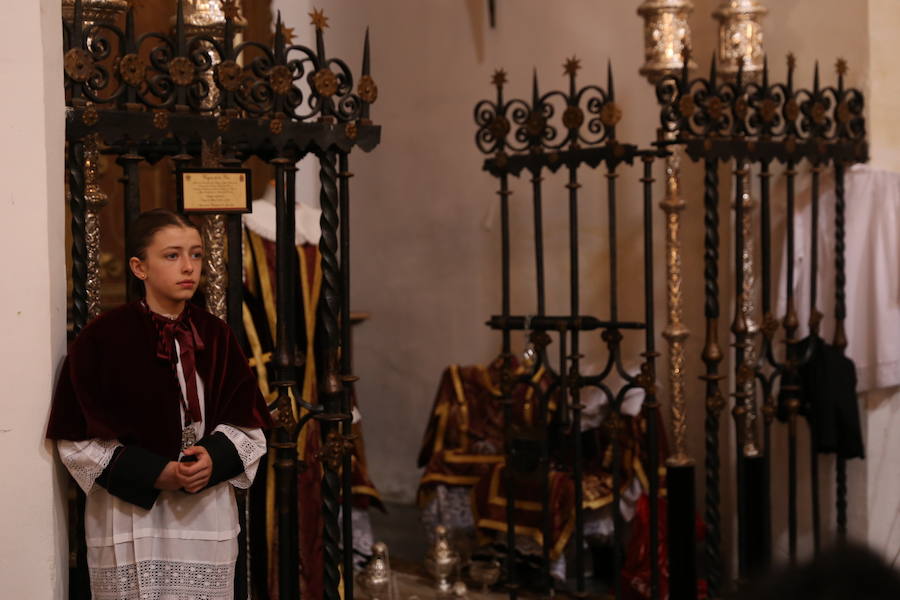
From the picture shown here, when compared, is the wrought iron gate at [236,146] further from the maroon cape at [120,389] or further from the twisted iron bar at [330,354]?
the maroon cape at [120,389]

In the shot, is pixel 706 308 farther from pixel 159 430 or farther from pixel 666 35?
pixel 159 430

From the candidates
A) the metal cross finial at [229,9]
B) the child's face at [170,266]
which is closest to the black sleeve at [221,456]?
the child's face at [170,266]

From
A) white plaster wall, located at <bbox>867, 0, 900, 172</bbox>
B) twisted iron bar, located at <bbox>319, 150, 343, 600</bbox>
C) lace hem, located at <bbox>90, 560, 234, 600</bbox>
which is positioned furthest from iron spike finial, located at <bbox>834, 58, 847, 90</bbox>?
lace hem, located at <bbox>90, 560, 234, 600</bbox>

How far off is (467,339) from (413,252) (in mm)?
594

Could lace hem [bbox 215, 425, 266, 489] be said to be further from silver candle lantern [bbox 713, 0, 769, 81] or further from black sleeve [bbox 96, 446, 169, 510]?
silver candle lantern [bbox 713, 0, 769, 81]

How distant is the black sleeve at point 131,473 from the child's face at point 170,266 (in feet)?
1.19

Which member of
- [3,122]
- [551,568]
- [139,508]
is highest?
[3,122]

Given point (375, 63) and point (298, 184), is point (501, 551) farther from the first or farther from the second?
point (375, 63)

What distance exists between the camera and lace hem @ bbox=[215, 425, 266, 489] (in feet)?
9.37

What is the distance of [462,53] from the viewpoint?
636 centimetres

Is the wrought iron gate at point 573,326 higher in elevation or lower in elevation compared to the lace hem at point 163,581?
higher

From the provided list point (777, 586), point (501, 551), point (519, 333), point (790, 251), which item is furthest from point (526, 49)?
point (777, 586)

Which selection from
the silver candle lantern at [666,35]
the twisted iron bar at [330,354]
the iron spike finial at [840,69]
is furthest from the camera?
the silver candle lantern at [666,35]

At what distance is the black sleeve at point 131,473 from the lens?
106 inches
